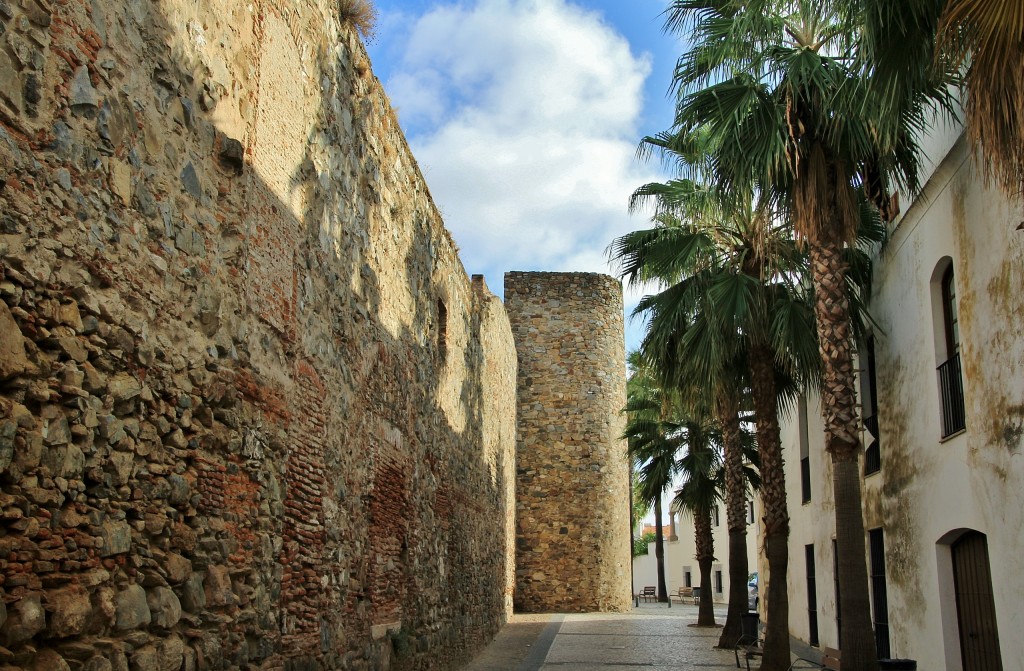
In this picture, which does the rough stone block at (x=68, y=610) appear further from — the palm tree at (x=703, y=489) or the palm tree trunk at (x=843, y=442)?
the palm tree at (x=703, y=489)

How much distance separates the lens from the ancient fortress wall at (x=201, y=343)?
4.24 meters

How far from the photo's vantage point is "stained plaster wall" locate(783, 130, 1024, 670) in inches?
320

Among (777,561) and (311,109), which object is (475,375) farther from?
(311,109)

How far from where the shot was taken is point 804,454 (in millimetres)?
17828

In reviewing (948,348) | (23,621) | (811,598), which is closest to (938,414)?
(948,348)

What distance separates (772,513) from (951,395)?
3503 millimetres

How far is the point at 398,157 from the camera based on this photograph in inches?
418

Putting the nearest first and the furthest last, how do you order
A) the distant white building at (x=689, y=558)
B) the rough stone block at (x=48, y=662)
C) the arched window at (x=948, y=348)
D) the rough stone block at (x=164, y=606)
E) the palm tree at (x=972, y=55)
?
the rough stone block at (x=48, y=662)
the rough stone block at (x=164, y=606)
the palm tree at (x=972, y=55)
the arched window at (x=948, y=348)
the distant white building at (x=689, y=558)

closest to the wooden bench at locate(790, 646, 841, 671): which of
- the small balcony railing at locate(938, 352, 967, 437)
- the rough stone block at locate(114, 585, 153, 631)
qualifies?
the small balcony railing at locate(938, 352, 967, 437)

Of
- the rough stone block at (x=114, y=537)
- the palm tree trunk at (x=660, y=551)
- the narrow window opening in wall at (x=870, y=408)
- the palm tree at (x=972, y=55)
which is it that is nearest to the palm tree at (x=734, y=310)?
the narrow window opening in wall at (x=870, y=408)

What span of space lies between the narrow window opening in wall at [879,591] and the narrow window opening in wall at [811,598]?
14.1 feet

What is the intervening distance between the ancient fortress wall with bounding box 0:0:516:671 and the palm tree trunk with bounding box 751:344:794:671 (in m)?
4.59

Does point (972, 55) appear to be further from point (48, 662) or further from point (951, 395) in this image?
point (48, 662)

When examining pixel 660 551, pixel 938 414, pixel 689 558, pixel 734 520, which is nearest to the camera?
pixel 938 414
